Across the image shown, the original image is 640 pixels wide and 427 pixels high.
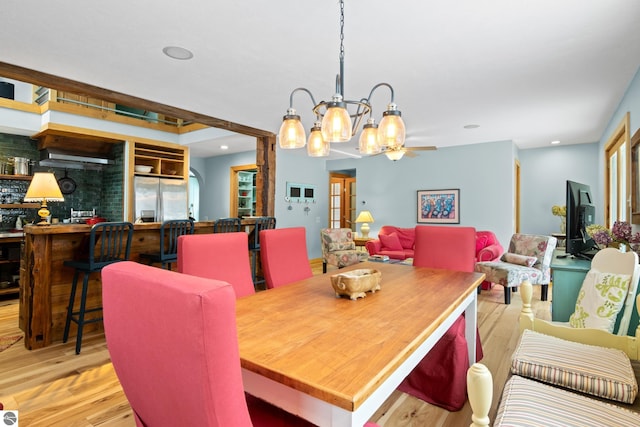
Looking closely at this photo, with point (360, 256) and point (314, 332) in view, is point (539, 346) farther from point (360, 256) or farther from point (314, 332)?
point (360, 256)

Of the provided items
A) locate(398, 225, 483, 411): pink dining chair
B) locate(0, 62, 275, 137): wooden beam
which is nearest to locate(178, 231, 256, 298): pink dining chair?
locate(398, 225, 483, 411): pink dining chair

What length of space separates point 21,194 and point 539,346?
6.71 m

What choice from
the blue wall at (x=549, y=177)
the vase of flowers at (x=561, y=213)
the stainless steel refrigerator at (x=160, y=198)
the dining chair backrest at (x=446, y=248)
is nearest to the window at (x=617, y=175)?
the vase of flowers at (x=561, y=213)

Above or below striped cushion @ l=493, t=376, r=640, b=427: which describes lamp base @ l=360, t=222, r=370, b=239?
above

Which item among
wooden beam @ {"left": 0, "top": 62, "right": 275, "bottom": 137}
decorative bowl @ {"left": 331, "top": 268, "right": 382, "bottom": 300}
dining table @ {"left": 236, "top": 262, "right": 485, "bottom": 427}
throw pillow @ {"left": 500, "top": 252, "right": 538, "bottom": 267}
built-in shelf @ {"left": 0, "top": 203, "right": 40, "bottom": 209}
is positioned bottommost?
throw pillow @ {"left": 500, "top": 252, "right": 538, "bottom": 267}

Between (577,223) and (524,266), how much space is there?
187cm

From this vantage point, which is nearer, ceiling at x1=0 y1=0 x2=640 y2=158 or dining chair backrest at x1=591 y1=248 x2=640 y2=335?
dining chair backrest at x1=591 y1=248 x2=640 y2=335

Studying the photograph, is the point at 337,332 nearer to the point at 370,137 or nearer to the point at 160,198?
the point at 370,137

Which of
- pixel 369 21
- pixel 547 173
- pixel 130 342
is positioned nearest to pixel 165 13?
pixel 369 21

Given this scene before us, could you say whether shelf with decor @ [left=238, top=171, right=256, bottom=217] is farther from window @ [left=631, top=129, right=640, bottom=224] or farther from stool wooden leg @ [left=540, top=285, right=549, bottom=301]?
window @ [left=631, top=129, right=640, bottom=224]

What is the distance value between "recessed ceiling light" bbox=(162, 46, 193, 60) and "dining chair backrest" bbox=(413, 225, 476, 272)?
233 centimetres

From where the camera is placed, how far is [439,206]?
6586 mm

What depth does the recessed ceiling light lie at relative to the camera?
2.62m

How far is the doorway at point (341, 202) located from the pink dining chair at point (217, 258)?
6282 millimetres
